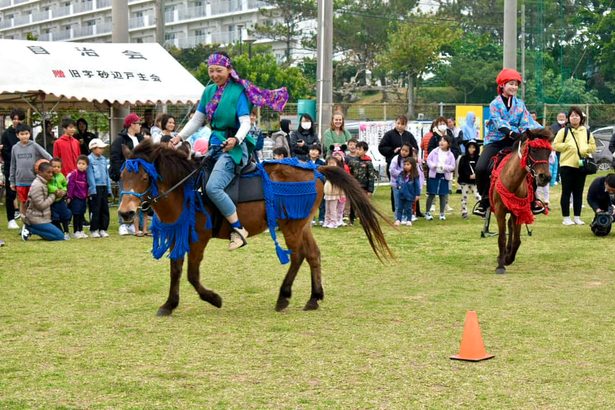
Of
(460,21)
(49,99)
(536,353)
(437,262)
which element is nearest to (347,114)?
(49,99)

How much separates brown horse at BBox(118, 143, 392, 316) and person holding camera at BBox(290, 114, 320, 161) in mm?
8123

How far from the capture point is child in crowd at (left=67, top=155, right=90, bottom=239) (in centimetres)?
1595

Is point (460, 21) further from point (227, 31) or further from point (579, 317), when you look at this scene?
point (579, 317)

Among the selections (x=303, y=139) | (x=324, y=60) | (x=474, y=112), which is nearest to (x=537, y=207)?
(x=303, y=139)

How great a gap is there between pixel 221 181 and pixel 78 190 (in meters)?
7.32

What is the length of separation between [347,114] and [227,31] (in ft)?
175

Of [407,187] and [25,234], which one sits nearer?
[25,234]

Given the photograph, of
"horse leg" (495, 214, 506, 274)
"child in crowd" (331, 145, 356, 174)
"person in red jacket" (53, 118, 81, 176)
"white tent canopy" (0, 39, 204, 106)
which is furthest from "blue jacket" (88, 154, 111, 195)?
"horse leg" (495, 214, 506, 274)

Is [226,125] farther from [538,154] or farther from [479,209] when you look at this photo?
[479,209]

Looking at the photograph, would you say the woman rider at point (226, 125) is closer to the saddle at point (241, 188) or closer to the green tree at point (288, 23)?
the saddle at point (241, 188)

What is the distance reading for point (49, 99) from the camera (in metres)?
21.8

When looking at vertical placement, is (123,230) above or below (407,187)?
below

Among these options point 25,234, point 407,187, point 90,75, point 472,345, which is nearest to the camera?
point 472,345

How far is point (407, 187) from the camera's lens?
17641 mm
